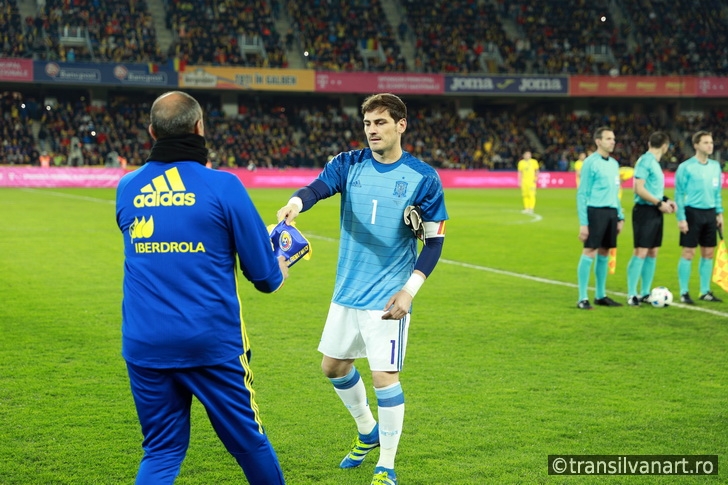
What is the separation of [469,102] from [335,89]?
9803 millimetres

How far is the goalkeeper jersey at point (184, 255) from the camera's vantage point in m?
3.32

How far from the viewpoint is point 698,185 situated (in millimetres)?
10805

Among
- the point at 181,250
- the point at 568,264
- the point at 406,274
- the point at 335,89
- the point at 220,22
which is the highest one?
the point at 220,22

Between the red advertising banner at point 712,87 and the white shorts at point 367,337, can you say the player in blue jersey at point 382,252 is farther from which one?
the red advertising banner at point 712,87

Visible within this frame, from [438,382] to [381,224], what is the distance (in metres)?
2.59

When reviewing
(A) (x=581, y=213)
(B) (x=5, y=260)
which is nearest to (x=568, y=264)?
(A) (x=581, y=213)

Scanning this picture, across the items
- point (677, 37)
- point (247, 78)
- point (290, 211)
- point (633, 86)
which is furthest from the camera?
point (677, 37)

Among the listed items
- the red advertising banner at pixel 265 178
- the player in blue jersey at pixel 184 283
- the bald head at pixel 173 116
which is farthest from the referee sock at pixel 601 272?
the red advertising banner at pixel 265 178

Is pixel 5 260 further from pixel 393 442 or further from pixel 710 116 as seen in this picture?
pixel 710 116

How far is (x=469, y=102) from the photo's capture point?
53312 millimetres

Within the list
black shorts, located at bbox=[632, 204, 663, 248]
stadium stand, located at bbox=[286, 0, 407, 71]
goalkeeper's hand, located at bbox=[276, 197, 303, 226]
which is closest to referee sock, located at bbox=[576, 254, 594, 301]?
black shorts, located at bbox=[632, 204, 663, 248]

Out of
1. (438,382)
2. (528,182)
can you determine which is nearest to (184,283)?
(438,382)

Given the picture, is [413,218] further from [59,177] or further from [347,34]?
[347,34]

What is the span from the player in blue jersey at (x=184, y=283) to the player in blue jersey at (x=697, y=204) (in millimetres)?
8541
